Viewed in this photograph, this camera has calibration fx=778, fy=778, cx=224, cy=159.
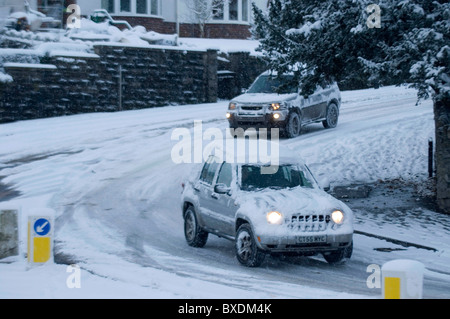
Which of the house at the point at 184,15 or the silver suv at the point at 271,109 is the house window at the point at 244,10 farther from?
the silver suv at the point at 271,109

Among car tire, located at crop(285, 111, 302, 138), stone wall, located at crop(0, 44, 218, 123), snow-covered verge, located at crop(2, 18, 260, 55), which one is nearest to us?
car tire, located at crop(285, 111, 302, 138)

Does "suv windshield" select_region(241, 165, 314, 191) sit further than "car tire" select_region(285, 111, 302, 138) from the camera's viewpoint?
No

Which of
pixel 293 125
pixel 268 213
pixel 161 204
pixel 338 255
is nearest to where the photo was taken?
pixel 268 213

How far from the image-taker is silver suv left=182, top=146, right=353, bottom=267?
35.1 feet

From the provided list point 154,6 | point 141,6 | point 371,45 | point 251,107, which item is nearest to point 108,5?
point 141,6

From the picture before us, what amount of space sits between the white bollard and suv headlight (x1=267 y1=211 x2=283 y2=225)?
3825mm

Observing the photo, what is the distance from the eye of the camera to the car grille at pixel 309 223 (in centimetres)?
1073

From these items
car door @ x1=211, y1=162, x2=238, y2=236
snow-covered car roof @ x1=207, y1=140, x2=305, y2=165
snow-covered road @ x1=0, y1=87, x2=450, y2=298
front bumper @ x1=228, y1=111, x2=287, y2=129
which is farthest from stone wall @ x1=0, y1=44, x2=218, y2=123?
car door @ x1=211, y1=162, x2=238, y2=236

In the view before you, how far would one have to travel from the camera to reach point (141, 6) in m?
43.2

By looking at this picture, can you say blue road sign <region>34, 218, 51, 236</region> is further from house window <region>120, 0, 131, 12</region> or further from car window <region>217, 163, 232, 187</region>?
house window <region>120, 0, 131, 12</region>

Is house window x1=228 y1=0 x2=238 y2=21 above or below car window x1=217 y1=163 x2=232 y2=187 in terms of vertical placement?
above

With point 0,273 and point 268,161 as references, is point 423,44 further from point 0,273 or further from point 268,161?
point 0,273

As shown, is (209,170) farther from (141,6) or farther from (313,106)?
(141,6)

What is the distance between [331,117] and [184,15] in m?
23.9
